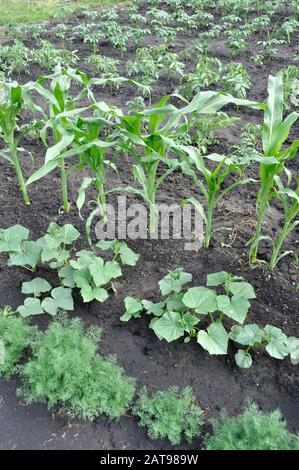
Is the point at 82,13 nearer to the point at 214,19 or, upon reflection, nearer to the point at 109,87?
the point at 214,19

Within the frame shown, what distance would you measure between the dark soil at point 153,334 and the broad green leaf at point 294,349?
5 centimetres

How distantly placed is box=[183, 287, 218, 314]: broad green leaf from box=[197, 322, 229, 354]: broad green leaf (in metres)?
0.10

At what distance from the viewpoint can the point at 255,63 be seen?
624 centimetres

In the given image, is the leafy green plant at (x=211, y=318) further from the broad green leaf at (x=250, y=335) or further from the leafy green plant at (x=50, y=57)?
the leafy green plant at (x=50, y=57)

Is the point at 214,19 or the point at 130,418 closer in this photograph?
the point at 130,418

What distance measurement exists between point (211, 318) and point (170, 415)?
683mm

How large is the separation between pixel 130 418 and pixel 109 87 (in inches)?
172

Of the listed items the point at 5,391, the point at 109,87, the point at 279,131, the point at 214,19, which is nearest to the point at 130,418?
the point at 5,391

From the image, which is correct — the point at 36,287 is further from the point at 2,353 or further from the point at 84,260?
the point at 2,353

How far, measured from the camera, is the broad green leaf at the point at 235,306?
2541mm

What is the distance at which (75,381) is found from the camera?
2328 millimetres

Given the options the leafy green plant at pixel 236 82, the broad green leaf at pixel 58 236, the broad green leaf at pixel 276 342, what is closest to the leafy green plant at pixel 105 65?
the leafy green plant at pixel 236 82

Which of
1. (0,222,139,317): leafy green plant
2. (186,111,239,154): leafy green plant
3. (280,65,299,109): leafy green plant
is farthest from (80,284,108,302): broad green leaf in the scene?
(280,65,299,109): leafy green plant

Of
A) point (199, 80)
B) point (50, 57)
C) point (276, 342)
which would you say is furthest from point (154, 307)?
point (50, 57)
